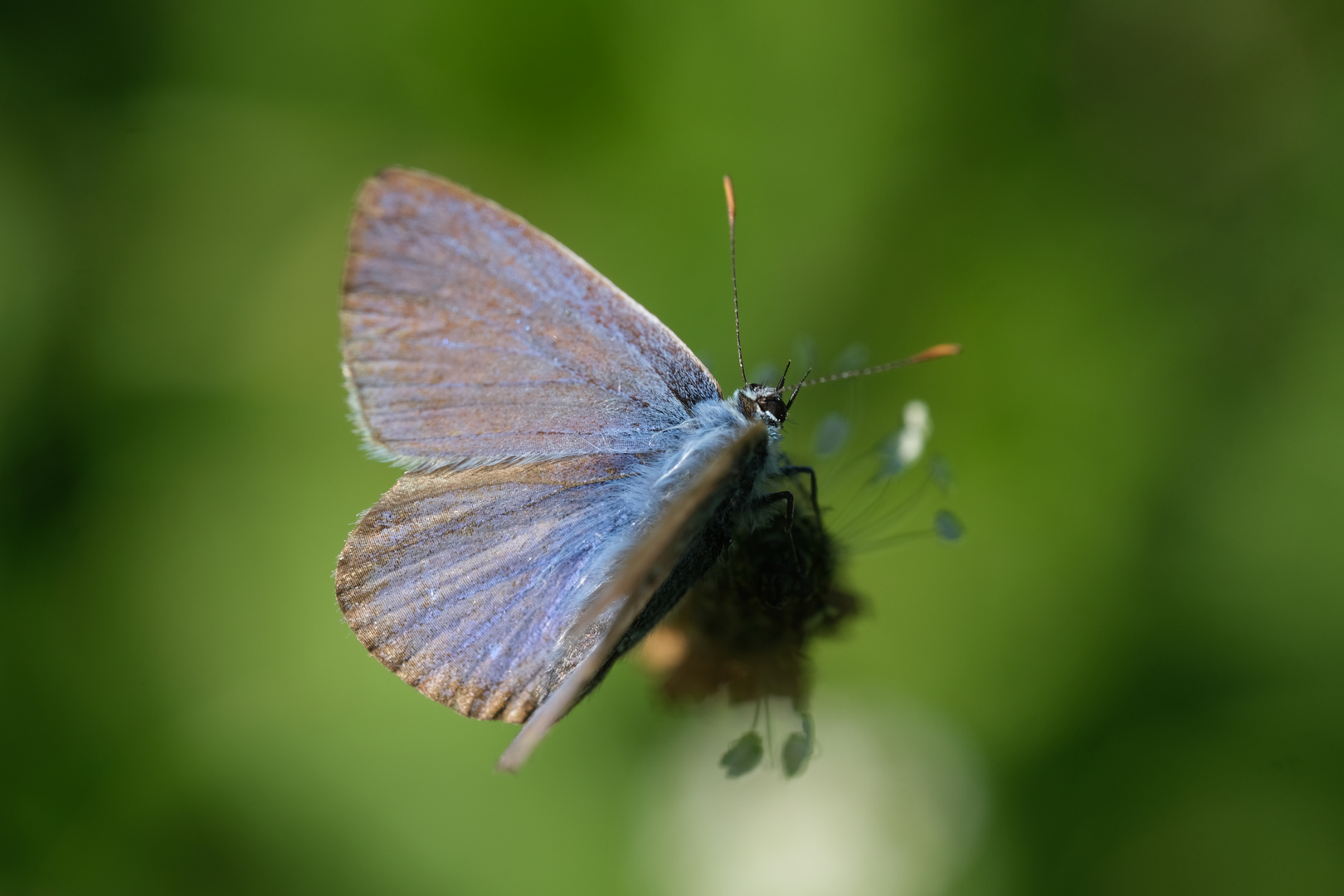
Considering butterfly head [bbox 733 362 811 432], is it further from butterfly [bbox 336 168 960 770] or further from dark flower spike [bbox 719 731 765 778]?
dark flower spike [bbox 719 731 765 778]

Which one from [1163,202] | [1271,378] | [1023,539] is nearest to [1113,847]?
[1023,539]

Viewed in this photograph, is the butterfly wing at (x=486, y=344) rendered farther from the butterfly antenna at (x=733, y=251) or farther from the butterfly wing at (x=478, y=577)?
the butterfly antenna at (x=733, y=251)

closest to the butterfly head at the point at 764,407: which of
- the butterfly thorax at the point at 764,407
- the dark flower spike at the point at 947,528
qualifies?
the butterfly thorax at the point at 764,407

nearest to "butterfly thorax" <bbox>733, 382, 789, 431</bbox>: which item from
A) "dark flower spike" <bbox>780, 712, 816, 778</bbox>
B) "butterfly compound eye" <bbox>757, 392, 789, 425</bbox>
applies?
"butterfly compound eye" <bbox>757, 392, 789, 425</bbox>

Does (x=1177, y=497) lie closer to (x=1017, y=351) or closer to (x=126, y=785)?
(x=1017, y=351)

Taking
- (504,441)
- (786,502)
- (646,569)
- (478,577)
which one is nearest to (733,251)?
(786,502)
